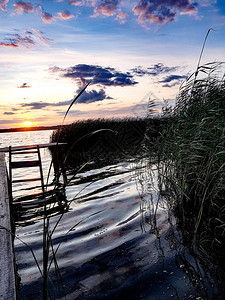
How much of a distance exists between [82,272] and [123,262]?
1.67 feet

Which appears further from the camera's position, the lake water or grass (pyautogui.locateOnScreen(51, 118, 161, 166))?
grass (pyautogui.locateOnScreen(51, 118, 161, 166))

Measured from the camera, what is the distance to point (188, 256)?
123 inches

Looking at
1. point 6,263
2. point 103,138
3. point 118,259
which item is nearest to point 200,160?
point 118,259

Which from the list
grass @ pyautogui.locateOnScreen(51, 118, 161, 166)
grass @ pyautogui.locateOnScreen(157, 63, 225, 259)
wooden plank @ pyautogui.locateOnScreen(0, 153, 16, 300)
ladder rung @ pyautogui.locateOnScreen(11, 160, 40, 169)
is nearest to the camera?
wooden plank @ pyautogui.locateOnScreen(0, 153, 16, 300)

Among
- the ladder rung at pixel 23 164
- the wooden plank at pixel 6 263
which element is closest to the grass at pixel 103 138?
the ladder rung at pixel 23 164

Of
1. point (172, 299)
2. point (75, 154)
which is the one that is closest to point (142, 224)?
point (172, 299)

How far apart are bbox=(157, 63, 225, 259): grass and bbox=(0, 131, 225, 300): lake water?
325 mm

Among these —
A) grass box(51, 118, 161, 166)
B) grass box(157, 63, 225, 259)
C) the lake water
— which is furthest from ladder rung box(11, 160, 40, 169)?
grass box(51, 118, 161, 166)

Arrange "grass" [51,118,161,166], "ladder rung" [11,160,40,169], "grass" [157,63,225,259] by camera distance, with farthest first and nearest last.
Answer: "grass" [51,118,161,166], "ladder rung" [11,160,40,169], "grass" [157,63,225,259]

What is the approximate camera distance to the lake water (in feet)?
8.39

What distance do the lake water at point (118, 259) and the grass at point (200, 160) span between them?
1.07ft

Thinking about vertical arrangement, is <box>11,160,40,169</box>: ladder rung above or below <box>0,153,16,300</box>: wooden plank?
above

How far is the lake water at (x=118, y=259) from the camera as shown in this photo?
101 inches

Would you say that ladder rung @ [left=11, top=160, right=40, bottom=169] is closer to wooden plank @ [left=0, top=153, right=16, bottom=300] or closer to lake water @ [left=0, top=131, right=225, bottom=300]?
lake water @ [left=0, top=131, right=225, bottom=300]
